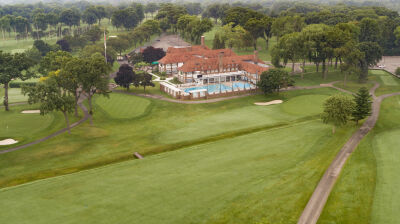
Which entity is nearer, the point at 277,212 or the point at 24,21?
the point at 277,212

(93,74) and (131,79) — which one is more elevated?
(93,74)

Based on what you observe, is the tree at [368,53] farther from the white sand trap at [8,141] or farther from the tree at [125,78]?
the white sand trap at [8,141]

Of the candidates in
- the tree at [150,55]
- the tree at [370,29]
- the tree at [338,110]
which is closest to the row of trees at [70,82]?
the tree at [338,110]

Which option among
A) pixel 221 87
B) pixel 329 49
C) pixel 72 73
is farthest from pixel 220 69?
pixel 72 73

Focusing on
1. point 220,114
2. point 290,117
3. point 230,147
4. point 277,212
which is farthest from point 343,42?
point 277,212

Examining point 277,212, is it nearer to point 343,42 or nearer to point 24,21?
point 343,42

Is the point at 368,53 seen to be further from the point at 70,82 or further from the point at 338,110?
the point at 70,82
